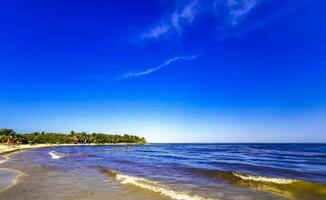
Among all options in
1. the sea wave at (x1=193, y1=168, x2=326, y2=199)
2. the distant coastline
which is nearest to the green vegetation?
the distant coastline

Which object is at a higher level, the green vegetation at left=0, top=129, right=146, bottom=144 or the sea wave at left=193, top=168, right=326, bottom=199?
the green vegetation at left=0, top=129, right=146, bottom=144

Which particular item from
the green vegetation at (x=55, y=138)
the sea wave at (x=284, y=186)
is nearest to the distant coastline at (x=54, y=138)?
the green vegetation at (x=55, y=138)

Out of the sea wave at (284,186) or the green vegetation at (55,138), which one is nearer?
the sea wave at (284,186)

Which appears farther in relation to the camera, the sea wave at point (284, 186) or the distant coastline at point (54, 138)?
the distant coastline at point (54, 138)

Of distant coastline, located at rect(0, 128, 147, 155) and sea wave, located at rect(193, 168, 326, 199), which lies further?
distant coastline, located at rect(0, 128, 147, 155)

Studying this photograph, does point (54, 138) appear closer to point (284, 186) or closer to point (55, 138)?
point (55, 138)

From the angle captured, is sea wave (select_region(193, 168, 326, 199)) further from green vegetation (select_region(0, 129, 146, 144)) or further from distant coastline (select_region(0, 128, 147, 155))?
green vegetation (select_region(0, 129, 146, 144))

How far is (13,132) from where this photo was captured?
399 feet

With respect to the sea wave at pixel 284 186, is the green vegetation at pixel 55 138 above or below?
above

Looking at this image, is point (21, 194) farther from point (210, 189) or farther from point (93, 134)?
point (93, 134)

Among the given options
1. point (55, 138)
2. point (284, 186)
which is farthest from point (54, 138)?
point (284, 186)

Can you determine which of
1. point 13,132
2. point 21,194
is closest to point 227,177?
point 21,194

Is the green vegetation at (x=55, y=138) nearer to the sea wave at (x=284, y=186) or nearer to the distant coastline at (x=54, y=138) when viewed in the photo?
the distant coastline at (x=54, y=138)

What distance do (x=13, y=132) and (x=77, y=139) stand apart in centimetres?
5430
